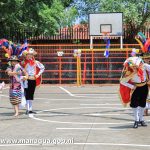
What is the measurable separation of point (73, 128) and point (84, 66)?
640 inches

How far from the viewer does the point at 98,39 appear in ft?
108

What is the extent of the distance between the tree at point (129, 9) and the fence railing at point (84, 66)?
497 centimetres

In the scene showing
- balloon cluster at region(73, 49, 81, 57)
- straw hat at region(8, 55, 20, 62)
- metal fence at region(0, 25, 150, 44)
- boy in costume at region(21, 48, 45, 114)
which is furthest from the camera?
metal fence at region(0, 25, 150, 44)

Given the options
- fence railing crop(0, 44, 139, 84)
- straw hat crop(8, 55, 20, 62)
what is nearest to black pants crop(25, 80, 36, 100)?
straw hat crop(8, 55, 20, 62)

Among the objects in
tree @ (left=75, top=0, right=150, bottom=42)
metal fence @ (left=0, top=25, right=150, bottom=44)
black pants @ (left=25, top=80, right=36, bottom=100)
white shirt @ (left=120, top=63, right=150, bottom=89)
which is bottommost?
black pants @ (left=25, top=80, right=36, bottom=100)

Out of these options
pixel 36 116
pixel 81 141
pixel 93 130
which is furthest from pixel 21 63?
pixel 81 141

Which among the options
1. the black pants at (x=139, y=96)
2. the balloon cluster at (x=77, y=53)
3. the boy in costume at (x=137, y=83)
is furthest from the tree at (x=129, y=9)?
the black pants at (x=139, y=96)

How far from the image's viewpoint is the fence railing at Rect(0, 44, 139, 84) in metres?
27.5

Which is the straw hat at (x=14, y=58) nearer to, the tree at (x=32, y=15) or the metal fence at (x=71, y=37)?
the tree at (x=32, y=15)

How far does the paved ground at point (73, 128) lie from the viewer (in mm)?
9266

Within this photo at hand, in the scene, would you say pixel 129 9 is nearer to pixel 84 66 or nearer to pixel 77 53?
pixel 84 66

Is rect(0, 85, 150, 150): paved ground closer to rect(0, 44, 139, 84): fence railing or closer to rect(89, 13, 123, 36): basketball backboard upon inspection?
rect(0, 44, 139, 84): fence railing

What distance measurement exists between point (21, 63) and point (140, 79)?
4.10 m

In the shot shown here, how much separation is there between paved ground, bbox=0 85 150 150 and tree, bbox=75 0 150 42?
1606cm
